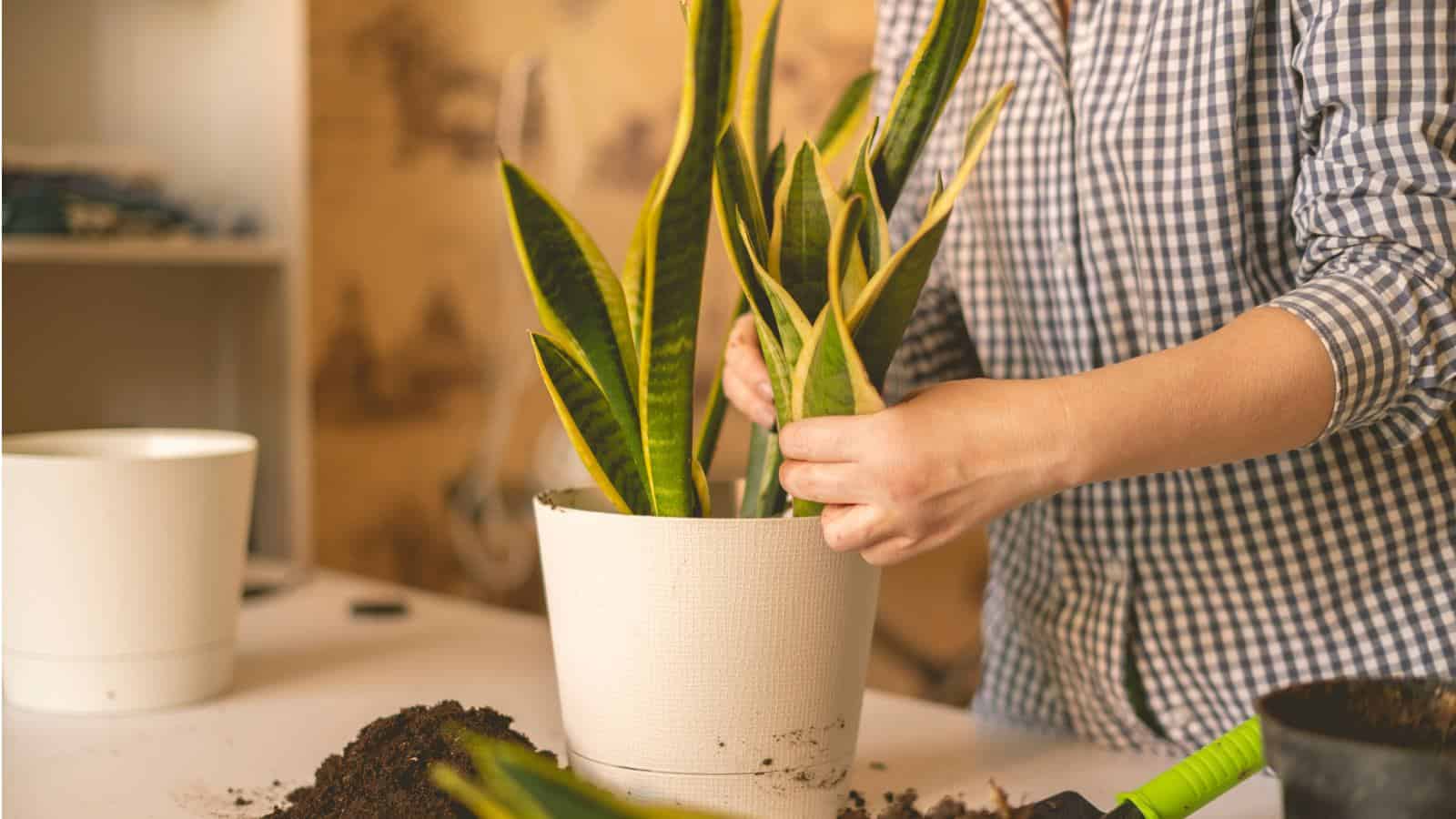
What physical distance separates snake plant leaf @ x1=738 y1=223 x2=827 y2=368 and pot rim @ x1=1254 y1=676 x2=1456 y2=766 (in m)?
0.23

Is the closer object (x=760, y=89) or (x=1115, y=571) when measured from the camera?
(x=760, y=89)

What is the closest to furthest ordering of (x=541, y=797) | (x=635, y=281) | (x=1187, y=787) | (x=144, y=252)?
(x=541, y=797)
(x=1187, y=787)
(x=635, y=281)
(x=144, y=252)

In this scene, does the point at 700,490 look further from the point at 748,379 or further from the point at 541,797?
the point at 541,797

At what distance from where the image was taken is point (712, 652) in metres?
0.59

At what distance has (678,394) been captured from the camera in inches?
24.1

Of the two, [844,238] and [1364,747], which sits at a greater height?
[844,238]

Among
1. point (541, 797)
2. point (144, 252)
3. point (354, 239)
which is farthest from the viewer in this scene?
point (354, 239)

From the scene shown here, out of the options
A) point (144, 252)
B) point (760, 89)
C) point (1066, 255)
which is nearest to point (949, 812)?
point (760, 89)

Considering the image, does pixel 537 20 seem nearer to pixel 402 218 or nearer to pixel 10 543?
pixel 402 218

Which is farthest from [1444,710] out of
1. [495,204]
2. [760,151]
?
[495,204]

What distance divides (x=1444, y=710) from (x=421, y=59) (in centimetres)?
217

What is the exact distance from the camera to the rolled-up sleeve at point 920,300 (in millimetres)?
1022

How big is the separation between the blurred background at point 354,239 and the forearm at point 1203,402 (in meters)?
0.93

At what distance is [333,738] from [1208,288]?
2.02 feet
